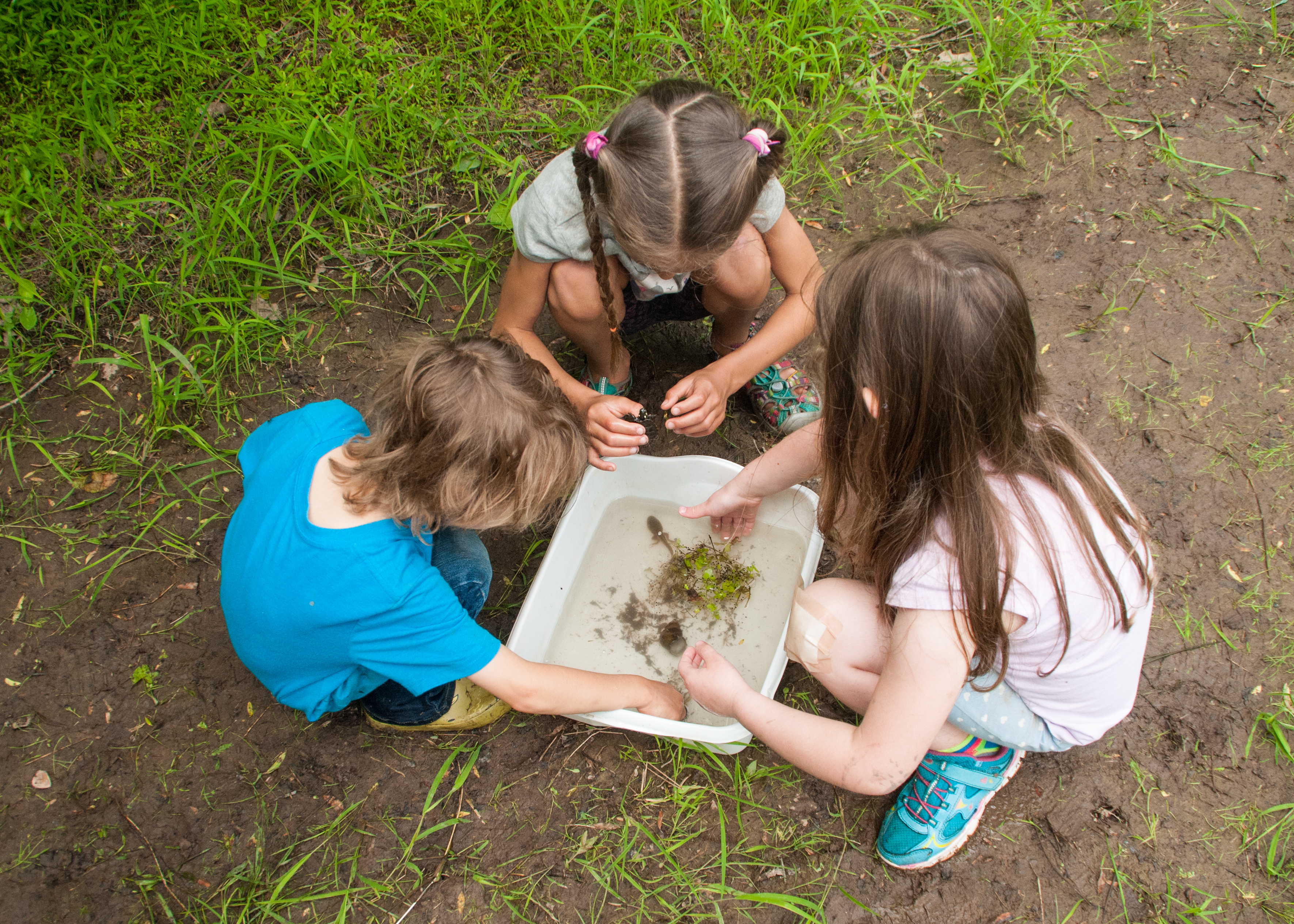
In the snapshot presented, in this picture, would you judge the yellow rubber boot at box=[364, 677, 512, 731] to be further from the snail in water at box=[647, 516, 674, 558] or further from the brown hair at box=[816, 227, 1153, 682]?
the brown hair at box=[816, 227, 1153, 682]

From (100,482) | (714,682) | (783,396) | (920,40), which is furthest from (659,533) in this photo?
(920,40)

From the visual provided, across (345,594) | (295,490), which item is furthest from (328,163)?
(345,594)

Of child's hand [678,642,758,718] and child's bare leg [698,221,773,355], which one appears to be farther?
child's bare leg [698,221,773,355]

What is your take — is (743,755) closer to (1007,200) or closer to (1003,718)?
(1003,718)

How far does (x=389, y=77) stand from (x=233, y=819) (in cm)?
199

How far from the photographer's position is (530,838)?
4.95 feet

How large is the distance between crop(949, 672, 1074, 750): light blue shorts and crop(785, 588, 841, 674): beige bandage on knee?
231mm

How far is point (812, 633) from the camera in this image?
1.38 metres

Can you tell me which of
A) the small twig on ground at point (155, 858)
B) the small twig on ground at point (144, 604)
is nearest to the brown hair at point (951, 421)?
the small twig on ground at point (155, 858)

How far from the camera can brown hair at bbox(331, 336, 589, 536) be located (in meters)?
1.18

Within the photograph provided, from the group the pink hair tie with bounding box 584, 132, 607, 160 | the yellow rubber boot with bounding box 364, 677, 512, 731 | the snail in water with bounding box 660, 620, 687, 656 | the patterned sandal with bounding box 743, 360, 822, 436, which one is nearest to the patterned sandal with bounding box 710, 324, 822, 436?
the patterned sandal with bounding box 743, 360, 822, 436

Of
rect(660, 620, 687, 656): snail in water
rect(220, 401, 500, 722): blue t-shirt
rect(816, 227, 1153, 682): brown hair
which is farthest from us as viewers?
rect(660, 620, 687, 656): snail in water

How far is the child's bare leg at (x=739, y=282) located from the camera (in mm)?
1638

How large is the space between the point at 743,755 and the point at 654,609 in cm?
40
